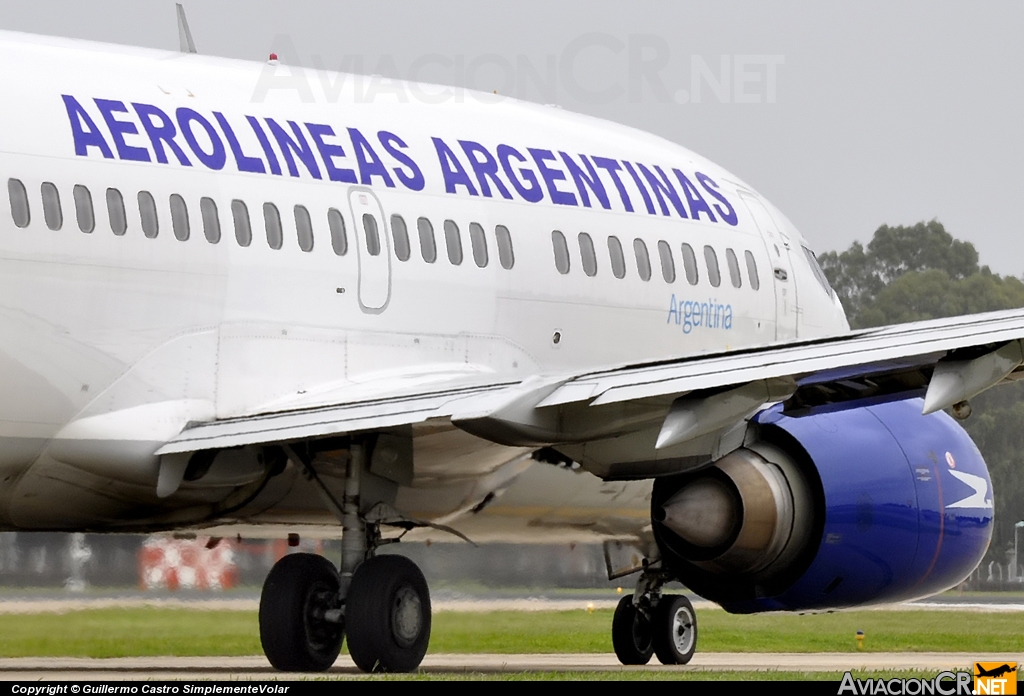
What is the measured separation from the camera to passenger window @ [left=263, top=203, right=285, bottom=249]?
15.1m

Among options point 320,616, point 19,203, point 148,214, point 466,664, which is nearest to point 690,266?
point 466,664

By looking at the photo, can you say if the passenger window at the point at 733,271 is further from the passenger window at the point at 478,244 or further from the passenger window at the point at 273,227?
the passenger window at the point at 273,227

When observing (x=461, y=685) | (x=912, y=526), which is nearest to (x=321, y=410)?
(x=461, y=685)

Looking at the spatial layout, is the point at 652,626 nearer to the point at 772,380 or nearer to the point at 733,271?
the point at 733,271

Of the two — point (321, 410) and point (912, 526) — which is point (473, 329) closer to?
point (321, 410)

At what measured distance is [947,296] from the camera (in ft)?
193

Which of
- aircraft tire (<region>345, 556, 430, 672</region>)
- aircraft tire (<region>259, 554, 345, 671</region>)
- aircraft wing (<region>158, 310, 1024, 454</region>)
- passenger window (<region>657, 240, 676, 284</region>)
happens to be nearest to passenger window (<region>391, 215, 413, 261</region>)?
aircraft tire (<region>259, 554, 345, 671</region>)

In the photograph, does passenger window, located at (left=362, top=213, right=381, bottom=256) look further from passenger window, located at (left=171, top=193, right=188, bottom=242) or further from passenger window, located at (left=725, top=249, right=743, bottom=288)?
passenger window, located at (left=725, top=249, right=743, bottom=288)

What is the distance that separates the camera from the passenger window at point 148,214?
14219mm

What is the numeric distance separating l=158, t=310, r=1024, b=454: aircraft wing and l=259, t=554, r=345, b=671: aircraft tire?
257 centimetres

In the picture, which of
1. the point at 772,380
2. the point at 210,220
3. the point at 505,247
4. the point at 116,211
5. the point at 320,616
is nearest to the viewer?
the point at 772,380

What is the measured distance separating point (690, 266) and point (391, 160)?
3784 millimetres

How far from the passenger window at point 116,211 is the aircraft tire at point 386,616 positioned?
9.74ft

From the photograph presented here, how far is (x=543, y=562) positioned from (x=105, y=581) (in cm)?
552
